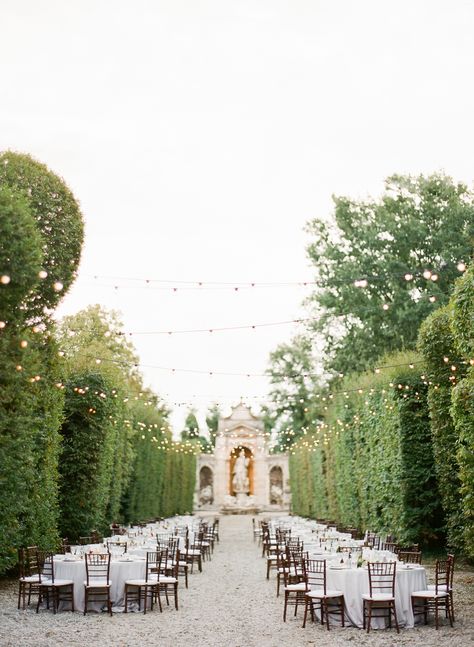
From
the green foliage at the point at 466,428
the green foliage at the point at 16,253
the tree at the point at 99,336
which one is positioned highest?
the tree at the point at 99,336

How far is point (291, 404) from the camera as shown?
46.2 m

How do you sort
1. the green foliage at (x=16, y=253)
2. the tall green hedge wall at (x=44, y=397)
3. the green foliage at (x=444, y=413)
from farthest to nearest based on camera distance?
the green foliage at (x=444, y=413), the tall green hedge wall at (x=44, y=397), the green foliage at (x=16, y=253)

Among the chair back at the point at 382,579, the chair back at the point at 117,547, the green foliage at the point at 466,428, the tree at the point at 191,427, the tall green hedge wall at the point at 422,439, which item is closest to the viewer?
the chair back at the point at 382,579

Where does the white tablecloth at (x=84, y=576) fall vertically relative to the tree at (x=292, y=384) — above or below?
below

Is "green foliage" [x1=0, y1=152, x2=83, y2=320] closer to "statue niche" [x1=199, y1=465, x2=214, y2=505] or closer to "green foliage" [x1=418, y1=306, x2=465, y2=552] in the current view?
"green foliage" [x1=418, y1=306, x2=465, y2=552]

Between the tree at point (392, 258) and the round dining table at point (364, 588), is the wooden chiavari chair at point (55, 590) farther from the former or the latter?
the tree at point (392, 258)

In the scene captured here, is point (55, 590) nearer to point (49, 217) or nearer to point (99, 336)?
point (49, 217)

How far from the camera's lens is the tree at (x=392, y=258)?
2728cm

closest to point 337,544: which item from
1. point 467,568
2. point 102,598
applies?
point 467,568

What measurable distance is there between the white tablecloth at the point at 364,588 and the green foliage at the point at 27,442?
5.07 metres

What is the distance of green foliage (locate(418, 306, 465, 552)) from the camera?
1491cm

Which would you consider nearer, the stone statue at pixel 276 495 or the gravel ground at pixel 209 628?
the gravel ground at pixel 209 628

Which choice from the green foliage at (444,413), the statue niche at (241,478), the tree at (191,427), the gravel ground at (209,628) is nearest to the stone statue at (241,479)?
the statue niche at (241,478)

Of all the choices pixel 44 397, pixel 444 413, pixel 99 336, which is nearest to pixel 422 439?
pixel 444 413
